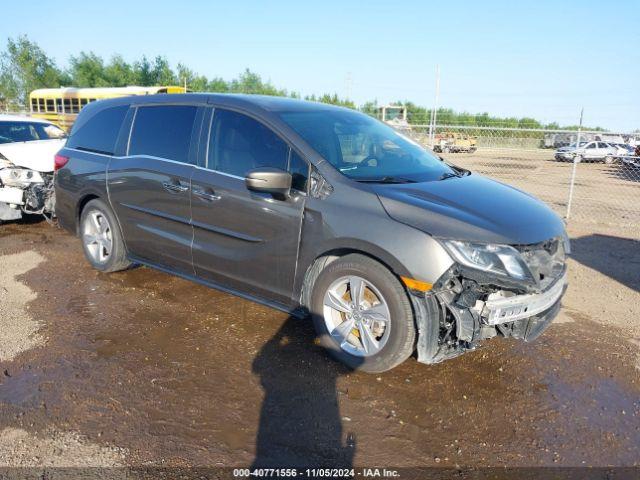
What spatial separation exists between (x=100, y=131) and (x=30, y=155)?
270cm

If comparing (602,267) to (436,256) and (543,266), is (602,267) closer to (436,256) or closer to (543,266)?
(543,266)

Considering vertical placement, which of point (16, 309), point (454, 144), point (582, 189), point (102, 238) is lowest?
point (16, 309)

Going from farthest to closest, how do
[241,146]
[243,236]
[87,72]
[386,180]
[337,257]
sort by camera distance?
[87,72] < [241,146] < [243,236] < [386,180] < [337,257]

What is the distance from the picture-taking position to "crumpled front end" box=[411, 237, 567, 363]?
3123 mm

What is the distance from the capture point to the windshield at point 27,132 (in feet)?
26.3

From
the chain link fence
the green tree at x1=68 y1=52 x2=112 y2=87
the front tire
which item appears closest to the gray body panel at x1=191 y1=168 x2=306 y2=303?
the front tire

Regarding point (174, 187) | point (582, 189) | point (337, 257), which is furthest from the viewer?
point (582, 189)

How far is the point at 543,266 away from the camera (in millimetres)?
3365

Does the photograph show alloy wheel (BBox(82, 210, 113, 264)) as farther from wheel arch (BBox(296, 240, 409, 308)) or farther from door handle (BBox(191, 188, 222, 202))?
wheel arch (BBox(296, 240, 409, 308))

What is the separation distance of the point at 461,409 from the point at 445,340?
440 mm

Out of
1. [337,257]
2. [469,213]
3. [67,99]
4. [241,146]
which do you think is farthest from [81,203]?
[67,99]

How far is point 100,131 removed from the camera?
532 cm

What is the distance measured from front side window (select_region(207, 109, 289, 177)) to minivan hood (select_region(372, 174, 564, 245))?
891 millimetres

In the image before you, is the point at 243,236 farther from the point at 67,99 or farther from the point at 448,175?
the point at 67,99
